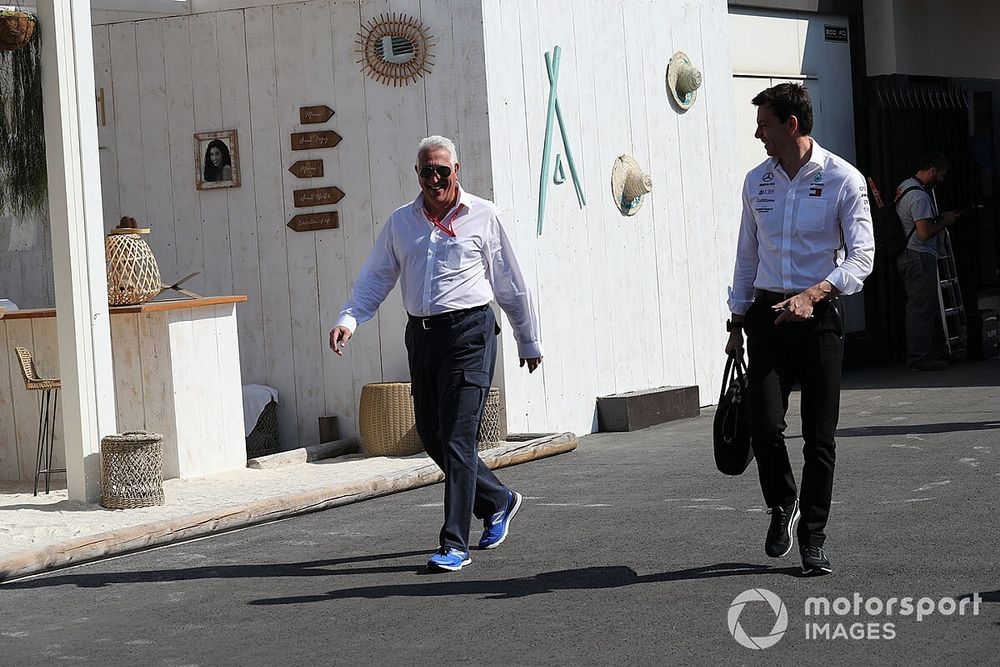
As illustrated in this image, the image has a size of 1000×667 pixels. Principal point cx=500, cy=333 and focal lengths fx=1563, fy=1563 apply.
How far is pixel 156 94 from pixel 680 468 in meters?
4.57

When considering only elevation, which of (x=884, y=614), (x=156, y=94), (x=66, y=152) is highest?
(x=156, y=94)

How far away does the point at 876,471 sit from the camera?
814 centimetres

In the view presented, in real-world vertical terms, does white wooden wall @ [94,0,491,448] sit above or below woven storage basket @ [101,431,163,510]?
above

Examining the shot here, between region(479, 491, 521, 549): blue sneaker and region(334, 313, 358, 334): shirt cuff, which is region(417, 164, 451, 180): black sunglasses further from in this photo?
region(479, 491, 521, 549): blue sneaker

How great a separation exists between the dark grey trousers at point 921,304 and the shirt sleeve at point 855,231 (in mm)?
8197

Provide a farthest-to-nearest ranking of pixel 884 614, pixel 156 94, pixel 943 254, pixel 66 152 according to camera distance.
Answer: pixel 943 254
pixel 156 94
pixel 66 152
pixel 884 614

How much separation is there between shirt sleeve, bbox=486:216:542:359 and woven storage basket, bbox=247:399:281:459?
411 cm

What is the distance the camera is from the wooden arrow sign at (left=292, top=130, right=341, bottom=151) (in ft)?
33.6

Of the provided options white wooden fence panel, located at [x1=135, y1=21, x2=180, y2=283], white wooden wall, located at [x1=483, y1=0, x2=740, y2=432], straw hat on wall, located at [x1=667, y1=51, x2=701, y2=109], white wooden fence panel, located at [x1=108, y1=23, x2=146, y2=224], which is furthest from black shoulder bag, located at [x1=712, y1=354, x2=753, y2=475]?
white wooden fence panel, located at [x1=108, y1=23, x2=146, y2=224]

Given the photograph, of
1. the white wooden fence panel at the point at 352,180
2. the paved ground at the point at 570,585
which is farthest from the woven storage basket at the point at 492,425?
the paved ground at the point at 570,585

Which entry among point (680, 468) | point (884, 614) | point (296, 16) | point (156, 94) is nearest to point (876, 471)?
point (680, 468)

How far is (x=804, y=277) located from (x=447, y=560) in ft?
5.84

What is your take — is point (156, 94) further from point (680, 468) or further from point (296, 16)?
point (680, 468)

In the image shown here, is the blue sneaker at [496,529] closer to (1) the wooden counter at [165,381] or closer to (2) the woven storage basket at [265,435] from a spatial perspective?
(1) the wooden counter at [165,381]
